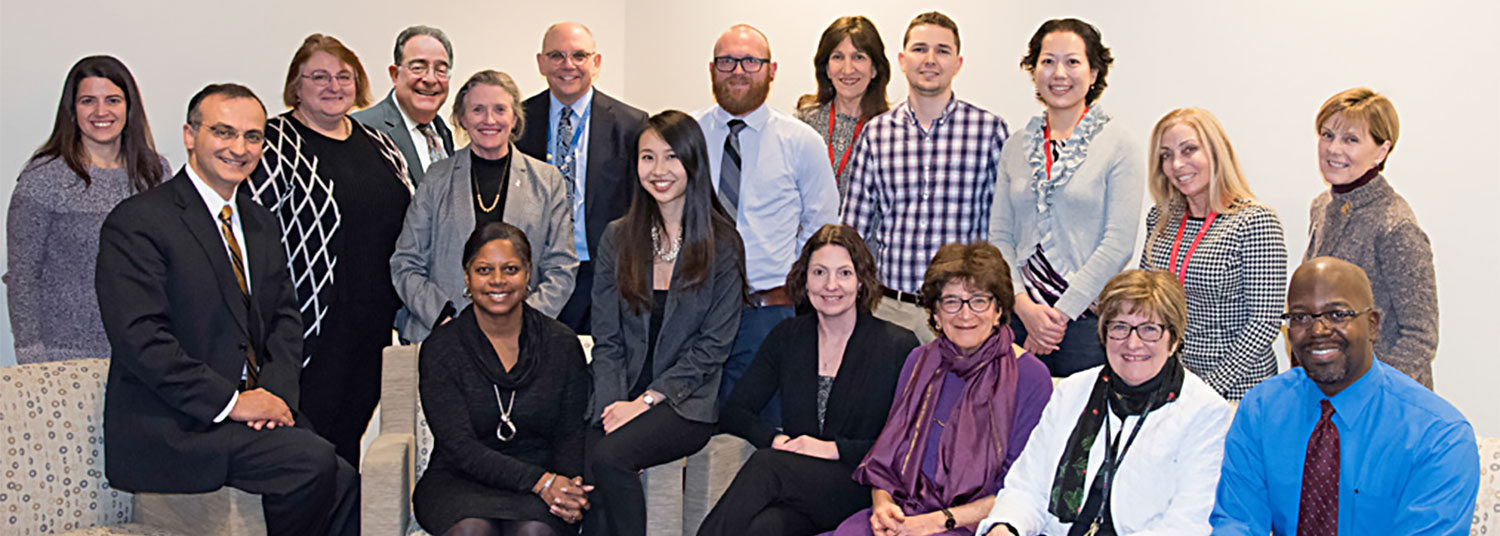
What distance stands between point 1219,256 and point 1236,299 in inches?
5.2

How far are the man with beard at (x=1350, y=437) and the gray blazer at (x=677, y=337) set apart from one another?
163cm

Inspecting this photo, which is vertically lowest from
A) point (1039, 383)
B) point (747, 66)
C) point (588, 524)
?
point (588, 524)

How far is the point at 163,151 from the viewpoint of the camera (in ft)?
16.4

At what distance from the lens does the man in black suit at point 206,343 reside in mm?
3215

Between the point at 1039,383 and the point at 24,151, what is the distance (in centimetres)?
389

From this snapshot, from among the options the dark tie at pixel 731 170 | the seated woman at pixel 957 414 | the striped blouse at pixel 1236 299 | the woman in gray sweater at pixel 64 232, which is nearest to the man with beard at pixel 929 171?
the dark tie at pixel 731 170

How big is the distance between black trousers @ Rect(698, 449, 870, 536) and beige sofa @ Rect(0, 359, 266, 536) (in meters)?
1.36

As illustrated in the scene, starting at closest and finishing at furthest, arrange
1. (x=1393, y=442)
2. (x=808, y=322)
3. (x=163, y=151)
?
(x=1393, y=442) < (x=808, y=322) < (x=163, y=151)

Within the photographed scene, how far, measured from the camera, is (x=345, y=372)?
159 inches

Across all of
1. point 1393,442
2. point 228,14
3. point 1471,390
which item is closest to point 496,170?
point 228,14

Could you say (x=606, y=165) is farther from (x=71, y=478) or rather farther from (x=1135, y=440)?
(x=1135, y=440)

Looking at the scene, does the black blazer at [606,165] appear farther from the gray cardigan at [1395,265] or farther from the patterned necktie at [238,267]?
the gray cardigan at [1395,265]

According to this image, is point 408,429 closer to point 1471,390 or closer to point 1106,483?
point 1106,483

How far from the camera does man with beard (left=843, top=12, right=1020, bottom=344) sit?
393 centimetres
